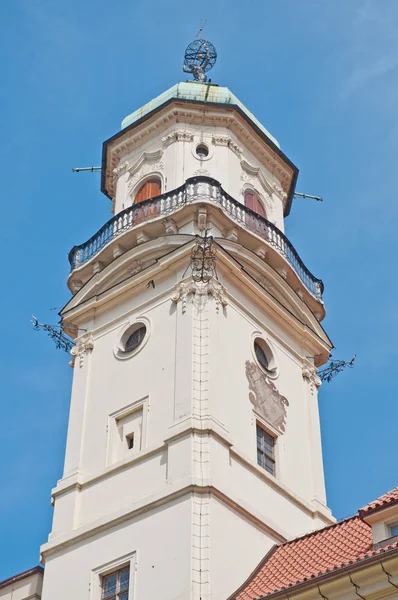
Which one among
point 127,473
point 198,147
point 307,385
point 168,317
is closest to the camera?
point 127,473

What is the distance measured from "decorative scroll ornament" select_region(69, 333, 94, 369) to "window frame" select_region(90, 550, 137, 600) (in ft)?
21.7

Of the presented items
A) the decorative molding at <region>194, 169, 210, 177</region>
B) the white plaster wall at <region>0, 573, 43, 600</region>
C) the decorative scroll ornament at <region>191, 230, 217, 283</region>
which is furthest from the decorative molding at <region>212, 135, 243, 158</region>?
the white plaster wall at <region>0, 573, 43, 600</region>

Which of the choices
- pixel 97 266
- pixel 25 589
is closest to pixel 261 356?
pixel 97 266

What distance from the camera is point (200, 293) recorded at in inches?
1132

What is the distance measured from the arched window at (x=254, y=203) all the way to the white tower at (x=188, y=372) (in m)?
0.05

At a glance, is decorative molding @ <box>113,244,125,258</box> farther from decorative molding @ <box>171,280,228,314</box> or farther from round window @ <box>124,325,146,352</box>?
decorative molding @ <box>171,280,228,314</box>

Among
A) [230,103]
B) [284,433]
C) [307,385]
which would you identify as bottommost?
[284,433]

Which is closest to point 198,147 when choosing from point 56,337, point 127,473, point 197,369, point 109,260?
point 109,260

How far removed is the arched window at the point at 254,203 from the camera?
33950 millimetres

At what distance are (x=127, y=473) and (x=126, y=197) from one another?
1065 centimetres

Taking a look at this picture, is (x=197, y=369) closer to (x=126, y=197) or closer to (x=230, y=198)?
(x=230, y=198)

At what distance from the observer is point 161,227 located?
3128 centimetres

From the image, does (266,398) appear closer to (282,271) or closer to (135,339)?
(135,339)

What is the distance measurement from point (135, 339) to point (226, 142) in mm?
7580
